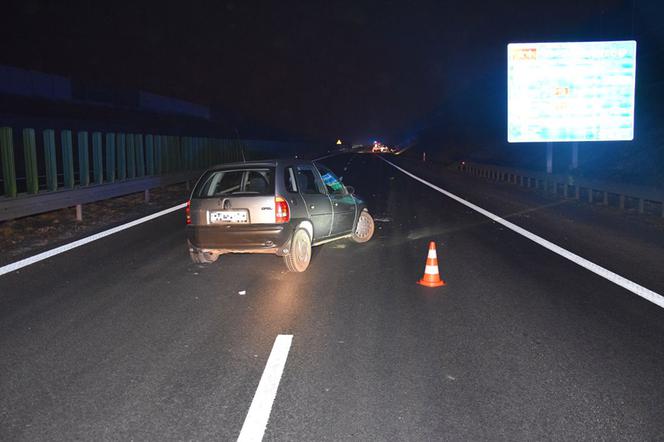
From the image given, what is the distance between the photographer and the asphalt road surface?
416 cm

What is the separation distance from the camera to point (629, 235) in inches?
496

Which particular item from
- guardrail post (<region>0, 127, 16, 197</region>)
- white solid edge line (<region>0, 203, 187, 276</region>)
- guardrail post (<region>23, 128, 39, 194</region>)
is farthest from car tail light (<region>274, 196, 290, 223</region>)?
guardrail post (<region>23, 128, 39, 194</region>)

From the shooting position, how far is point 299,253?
9125mm

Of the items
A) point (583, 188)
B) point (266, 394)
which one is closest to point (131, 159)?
point (583, 188)

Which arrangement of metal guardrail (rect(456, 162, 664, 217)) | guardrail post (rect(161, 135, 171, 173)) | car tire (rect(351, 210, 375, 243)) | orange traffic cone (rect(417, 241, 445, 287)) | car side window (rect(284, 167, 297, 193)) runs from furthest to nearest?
guardrail post (rect(161, 135, 171, 173)) < metal guardrail (rect(456, 162, 664, 217)) < car tire (rect(351, 210, 375, 243)) < car side window (rect(284, 167, 297, 193)) < orange traffic cone (rect(417, 241, 445, 287))

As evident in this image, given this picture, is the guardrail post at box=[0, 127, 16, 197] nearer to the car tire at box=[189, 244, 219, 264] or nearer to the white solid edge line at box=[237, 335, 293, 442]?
the car tire at box=[189, 244, 219, 264]

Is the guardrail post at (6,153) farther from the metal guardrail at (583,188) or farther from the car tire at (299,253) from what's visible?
the metal guardrail at (583,188)

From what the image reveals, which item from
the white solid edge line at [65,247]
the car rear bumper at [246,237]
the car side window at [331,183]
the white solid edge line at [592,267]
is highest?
the car side window at [331,183]

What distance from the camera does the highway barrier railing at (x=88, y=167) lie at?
1332 centimetres

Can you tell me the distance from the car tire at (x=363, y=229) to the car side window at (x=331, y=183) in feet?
2.72

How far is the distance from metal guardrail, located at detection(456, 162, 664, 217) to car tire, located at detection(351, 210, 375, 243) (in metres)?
7.01

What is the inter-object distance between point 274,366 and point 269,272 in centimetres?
→ 411

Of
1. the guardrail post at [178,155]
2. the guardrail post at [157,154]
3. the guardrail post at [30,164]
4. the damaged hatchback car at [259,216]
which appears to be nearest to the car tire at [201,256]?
the damaged hatchback car at [259,216]

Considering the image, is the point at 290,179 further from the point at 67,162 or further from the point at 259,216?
the point at 67,162
